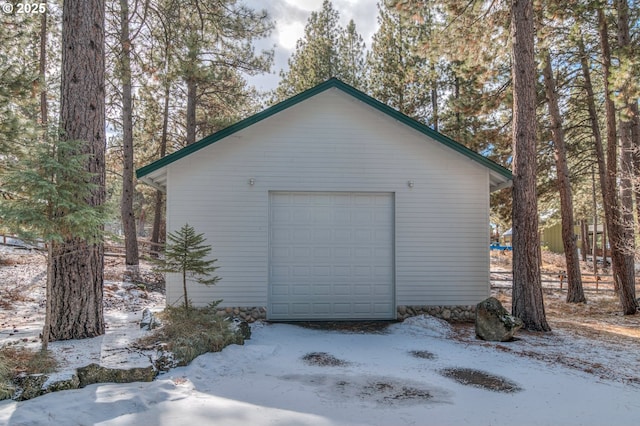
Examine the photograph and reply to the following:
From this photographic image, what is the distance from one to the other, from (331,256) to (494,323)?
3.17 meters

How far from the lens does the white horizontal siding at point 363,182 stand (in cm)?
755

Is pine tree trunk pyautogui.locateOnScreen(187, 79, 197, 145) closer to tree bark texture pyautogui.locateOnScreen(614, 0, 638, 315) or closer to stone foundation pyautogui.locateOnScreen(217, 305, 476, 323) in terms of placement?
stone foundation pyautogui.locateOnScreen(217, 305, 476, 323)

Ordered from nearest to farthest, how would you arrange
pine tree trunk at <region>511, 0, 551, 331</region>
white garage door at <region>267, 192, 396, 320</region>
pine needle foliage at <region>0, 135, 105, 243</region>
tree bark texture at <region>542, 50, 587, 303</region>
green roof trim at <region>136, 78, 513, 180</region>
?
1. pine needle foliage at <region>0, 135, 105, 243</region>
2. pine tree trunk at <region>511, 0, 551, 331</region>
3. green roof trim at <region>136, 78, 513, 180</region>
4. white garage door at <region>267, 192, 396, 320</region>
5. tree bark texture at <region>542, 50, 587, 303</region>

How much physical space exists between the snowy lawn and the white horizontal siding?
7.09 ft

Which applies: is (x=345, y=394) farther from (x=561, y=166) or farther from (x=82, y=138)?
(x=561, y=166)

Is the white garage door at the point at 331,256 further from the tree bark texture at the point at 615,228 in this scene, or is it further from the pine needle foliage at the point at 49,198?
the tree bark texture at the point at 615,228

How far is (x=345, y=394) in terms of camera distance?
13.2 feet

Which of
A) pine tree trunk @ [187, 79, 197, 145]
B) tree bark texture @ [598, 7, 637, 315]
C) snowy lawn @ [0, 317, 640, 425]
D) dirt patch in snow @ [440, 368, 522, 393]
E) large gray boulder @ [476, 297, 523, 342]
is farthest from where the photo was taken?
pine tree trunk @ [187, 79, 197, 145]

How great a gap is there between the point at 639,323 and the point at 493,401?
6.92 m

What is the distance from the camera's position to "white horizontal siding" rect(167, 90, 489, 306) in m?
7.55

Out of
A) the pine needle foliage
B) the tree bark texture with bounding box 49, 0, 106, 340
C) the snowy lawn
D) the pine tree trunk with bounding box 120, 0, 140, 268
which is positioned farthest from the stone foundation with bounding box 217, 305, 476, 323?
the pine tree trunk with bounding box 120, 0, 140, 268

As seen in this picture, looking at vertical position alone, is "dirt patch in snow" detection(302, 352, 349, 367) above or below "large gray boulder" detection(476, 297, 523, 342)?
below

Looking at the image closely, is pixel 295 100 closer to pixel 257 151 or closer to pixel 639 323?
pixel 257 151

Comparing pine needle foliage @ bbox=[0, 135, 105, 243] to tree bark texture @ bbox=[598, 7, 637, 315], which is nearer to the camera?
pine needle foliage @ bbox=[0, 135, 105, 243]
